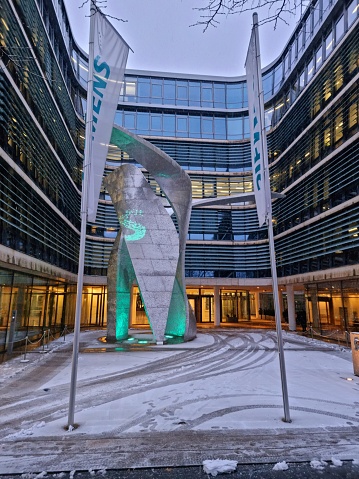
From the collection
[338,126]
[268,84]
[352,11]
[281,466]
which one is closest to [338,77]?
[338,126]

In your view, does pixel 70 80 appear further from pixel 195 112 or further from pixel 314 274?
pixel 314 274

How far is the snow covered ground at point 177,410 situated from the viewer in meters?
4.55

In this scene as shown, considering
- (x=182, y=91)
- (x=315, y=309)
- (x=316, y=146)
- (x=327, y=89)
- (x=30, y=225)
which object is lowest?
(x=315, y=309)

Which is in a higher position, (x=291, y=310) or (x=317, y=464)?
(x=291, y=310)

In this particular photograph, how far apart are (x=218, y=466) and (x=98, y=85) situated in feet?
22.4

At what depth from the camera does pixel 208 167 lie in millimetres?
35156

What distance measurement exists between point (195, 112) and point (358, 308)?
27.8 meters

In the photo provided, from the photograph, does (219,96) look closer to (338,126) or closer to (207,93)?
(207,93)

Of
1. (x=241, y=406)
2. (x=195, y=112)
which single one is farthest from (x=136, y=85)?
(x=241, y=406)

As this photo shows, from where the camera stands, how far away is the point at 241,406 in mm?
6484

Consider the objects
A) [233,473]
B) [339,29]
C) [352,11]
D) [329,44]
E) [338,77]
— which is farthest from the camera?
[329,44]

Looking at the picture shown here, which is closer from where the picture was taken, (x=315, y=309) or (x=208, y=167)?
(x=315, y=309)

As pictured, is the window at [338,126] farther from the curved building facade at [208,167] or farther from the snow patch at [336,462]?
the snow patch at [336,462]

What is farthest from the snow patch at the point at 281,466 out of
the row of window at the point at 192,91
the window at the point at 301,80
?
the row of window at the point at 192,91
